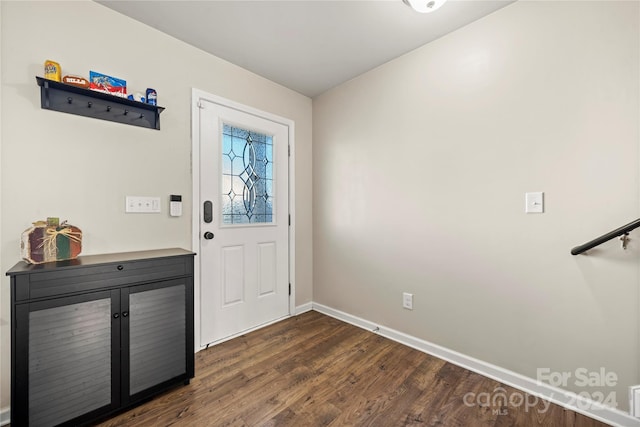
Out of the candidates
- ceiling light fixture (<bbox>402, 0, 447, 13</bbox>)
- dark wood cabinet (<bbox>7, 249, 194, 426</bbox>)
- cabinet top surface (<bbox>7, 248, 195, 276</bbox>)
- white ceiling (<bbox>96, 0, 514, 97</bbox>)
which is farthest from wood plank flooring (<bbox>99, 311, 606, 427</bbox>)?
white ceiling (<bbox>96, 0, 514, 97</bbox>)

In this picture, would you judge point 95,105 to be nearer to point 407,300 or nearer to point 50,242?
point 50,242

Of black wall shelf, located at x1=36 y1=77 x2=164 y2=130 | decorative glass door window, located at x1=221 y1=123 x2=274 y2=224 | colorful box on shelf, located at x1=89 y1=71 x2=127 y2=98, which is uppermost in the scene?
colorful box on shelf, located at x1=89 y1=71 x2=127 y2=98

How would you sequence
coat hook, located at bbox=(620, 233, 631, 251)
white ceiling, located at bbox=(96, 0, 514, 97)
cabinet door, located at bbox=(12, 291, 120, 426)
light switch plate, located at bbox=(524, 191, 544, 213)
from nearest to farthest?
cabinet door, located at bbox=(12, 291, 120, 426) → coat hook, located at bbox=(620, 233, 631, 251) → light switch plate, located at bbox=(524, 191, 544, 213) → white ceiling, located at bbox=(96, 0, 514, 97)

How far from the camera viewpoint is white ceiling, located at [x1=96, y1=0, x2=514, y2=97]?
1790mm

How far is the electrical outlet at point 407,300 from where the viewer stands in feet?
7.59

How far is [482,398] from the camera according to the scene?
5.41 ft

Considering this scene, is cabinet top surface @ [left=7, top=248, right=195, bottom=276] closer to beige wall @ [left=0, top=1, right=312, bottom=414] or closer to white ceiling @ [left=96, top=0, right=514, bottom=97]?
beige wall @ [left=0, top=1, right=312, bottom=414]

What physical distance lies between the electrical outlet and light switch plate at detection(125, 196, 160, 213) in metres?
2.13

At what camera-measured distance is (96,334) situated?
1456 mm

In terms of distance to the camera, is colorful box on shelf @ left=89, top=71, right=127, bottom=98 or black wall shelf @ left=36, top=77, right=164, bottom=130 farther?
colorful box on shelf @ left=89, top=71, right=127, bottom=98

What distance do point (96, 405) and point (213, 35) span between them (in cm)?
254

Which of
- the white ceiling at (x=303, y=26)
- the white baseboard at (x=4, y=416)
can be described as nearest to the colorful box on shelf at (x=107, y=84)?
the white ceiling at (x=303, y=26)

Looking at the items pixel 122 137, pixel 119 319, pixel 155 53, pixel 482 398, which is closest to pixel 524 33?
pixel 482 398

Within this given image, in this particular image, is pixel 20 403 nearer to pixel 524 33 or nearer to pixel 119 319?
pixel 119 319
